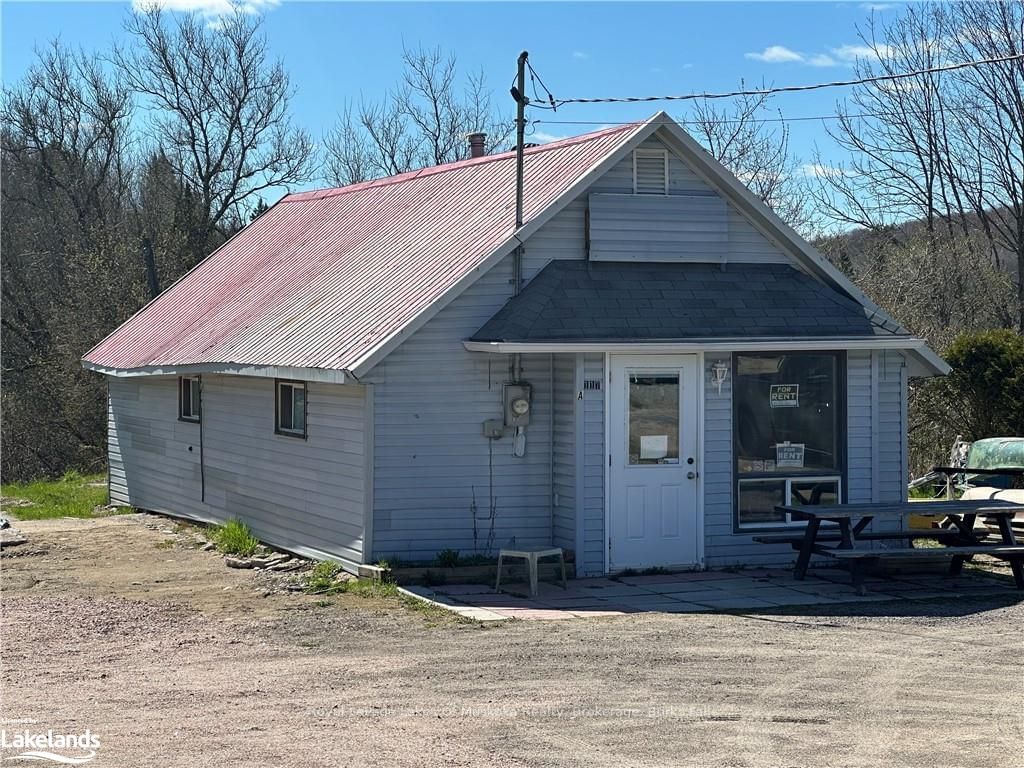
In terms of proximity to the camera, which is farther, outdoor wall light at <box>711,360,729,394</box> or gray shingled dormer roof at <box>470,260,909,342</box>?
outdoor wall light at <box>711,360,729,394</box>

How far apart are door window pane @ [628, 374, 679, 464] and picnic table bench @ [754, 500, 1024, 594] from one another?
1.33 meters

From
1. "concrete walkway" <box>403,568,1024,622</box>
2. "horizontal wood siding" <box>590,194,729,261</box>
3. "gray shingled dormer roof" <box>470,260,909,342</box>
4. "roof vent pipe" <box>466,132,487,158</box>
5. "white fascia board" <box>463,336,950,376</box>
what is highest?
"roof vent pipe" <box>466,132,487,158</box>

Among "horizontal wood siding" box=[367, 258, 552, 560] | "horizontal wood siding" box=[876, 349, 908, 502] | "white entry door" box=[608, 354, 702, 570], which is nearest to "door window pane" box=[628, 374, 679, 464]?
"white entry door" box=[608, 354, 702, 570]

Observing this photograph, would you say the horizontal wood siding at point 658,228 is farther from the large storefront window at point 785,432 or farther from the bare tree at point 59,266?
the bare tree at point 59,266

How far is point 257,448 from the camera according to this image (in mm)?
15883

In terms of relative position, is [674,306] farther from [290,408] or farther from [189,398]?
[189,398]

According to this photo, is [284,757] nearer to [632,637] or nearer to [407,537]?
[632,637]

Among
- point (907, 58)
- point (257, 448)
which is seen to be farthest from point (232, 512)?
point (907, 58)

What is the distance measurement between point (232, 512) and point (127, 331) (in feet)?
19.6

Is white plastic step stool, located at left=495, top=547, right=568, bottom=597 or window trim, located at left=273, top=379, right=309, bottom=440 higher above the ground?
window trim, located at left=273, top=379, right=309, bottom=440

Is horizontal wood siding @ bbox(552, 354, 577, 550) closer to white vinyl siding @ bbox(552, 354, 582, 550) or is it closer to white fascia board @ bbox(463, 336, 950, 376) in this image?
white vinyl siding @ bbox(552, 354, 582, 550)

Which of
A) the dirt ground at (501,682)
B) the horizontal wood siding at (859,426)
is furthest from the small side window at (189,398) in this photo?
the horizontal wood siding at (859,426)

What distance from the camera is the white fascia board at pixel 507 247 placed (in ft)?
42.5

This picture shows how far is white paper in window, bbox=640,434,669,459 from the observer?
13859 mm
